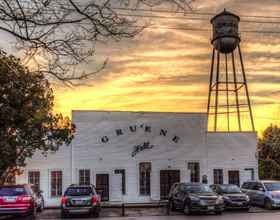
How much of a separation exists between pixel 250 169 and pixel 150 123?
333 inches

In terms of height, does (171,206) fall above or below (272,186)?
below

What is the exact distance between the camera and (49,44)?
23.2ft

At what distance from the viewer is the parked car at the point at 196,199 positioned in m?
27.2

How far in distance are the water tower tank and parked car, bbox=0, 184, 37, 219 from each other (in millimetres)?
20616

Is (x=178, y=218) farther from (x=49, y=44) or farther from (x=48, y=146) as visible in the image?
(x=49, y=44)

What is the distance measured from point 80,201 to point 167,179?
13.7 metres

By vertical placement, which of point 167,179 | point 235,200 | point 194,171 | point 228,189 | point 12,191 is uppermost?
point 194,171

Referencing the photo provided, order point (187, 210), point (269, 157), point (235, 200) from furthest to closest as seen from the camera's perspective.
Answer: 1. point (269, 157)
2. point (235, 200)
3. point (187, 210)

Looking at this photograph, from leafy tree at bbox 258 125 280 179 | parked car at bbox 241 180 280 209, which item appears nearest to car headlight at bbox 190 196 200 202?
Answer: parked car at bbox 241 180 280 209

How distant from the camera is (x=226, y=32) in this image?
3934 cm

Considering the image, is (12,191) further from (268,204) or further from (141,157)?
(141,157)

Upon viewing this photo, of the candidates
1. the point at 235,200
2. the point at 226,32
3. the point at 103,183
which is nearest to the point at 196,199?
the point at 235,200

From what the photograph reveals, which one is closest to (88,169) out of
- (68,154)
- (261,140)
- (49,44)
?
(68,154)

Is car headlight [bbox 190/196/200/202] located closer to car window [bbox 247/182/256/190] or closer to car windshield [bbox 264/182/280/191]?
car windshield [bbox 264/182/280/191]
